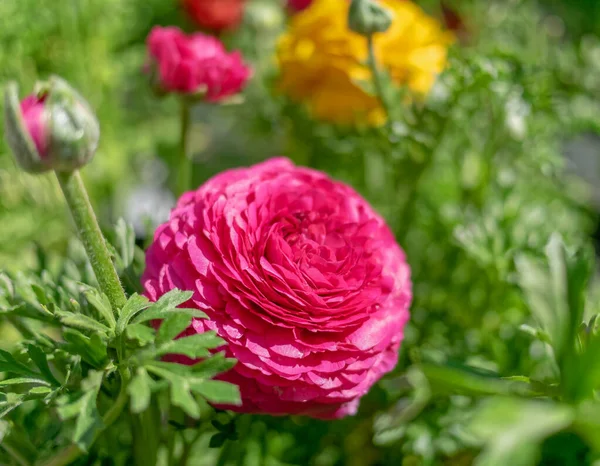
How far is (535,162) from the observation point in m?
0.64

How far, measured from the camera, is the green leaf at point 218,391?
292 millimetres

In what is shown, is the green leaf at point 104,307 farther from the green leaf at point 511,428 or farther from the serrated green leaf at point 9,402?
the green leaf at point 511,428

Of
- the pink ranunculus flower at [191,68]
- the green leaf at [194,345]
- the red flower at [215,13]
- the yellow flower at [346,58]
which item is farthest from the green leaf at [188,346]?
the red flower at [215,13]

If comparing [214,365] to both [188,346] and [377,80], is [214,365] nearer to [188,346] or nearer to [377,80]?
[188,346]

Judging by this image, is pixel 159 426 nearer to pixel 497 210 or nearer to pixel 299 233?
pixel 299 233

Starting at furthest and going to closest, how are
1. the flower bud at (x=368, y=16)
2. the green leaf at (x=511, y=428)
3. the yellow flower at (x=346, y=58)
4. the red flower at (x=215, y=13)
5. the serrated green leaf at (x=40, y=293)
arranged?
1. the red flower at (x=215, y=13)
2. the yellow flower at (x=346, y=58)
3. the flower bud at (x=368, y=16)
4. the serrated green leaf at (x=40, y=293)
5. the green leaf at (x=511, y=428)

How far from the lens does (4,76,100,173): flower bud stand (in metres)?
0.30

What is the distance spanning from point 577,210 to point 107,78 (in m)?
0.69

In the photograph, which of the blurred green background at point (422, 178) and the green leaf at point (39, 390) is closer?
the green leaf at point (39, 390)

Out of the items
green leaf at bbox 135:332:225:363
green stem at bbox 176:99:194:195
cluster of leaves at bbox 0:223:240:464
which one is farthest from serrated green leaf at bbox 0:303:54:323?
green stem at bbox 176:99:194:195

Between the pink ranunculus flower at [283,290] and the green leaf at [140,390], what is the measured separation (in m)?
0.05

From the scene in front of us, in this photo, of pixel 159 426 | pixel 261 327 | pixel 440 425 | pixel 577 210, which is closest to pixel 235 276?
pixel 261 327

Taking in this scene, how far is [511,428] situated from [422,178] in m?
0.44

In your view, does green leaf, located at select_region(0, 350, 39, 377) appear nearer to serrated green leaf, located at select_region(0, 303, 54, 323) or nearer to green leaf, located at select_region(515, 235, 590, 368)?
serrated green leaf, located at select_region(0, 303, 54, 323)
